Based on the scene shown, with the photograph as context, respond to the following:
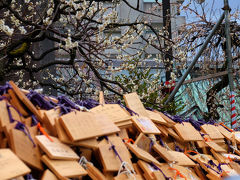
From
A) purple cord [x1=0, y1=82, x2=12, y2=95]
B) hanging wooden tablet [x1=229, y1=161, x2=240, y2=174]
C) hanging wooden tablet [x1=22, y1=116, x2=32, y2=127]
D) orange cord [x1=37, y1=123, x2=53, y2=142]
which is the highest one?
purple cord [x1=0, y1=82, x2=12, y2=95]

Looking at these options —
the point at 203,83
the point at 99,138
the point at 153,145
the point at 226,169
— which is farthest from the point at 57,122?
the point at 203,83

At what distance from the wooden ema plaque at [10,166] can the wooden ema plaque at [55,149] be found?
17 cm

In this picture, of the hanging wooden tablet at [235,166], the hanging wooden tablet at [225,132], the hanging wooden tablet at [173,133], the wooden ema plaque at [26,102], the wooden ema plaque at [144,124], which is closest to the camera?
the wooden ema plaque at [26,102]

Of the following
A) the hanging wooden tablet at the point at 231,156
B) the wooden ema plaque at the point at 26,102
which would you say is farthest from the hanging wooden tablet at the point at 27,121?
the hanging wooden tablet at the point at 231,156

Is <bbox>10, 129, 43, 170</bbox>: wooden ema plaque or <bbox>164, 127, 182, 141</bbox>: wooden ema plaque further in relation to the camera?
<bbox>164, 127, 182, 141</bbox>: wooden ema plaque

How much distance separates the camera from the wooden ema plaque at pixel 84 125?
1.74m

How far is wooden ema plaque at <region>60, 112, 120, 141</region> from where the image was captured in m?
1.74

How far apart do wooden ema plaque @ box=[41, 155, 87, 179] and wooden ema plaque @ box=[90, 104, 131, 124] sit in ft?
1.92

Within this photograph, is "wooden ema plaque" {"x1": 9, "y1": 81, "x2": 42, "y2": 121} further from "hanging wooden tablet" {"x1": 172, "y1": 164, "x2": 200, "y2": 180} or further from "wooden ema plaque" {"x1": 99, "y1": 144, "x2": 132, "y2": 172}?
"hanging wooden tablet" {"x1": 172, "y1": 164, "x2": 200, "y2": 180}

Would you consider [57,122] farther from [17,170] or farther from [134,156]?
[134,156]

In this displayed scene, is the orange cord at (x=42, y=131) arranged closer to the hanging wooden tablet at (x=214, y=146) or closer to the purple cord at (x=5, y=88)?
the purple cord at (x=5, y=88)

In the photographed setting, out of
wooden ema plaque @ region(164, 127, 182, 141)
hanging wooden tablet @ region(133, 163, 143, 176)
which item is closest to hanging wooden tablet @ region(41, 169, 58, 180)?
hanging wooden tablet @ region(133, 163, 143, 176)

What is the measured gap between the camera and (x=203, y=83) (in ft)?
35.8

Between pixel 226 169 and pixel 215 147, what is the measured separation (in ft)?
0.87
